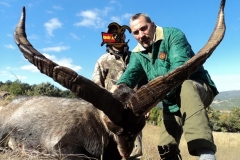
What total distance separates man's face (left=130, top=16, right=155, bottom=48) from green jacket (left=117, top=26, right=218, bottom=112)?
0.10m

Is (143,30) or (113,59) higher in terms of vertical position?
(113,59)

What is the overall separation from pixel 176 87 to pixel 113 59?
13.7 feet

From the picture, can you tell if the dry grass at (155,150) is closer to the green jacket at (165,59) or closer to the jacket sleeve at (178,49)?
the green jacket at (165,59)

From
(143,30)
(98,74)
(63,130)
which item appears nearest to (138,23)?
(143,30)

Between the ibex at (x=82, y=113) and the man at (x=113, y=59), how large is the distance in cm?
199

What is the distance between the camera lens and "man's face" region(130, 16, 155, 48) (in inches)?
206

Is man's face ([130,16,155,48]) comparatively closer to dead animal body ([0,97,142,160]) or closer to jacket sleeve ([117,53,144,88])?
jacket sleeve ([117,53,144,88])

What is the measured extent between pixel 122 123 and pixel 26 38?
1.73 m

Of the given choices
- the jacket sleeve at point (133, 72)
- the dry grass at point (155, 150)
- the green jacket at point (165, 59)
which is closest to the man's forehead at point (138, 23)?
the green jacket at point (165, 59)

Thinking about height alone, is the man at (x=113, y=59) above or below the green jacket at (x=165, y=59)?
above

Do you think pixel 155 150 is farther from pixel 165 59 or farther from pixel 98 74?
pixel 165 59

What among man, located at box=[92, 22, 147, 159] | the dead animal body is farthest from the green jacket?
man, located at box=[92, 22, 147, 159]

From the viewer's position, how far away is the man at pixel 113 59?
8.43m

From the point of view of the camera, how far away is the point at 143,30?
5.26 meters
